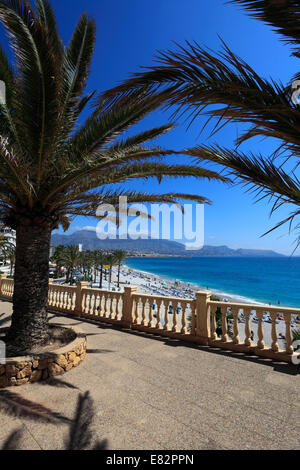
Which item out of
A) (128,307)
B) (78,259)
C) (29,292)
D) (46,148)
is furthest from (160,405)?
(78,259)

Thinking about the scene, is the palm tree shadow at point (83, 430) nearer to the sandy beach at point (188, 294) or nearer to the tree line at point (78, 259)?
the sandy beach at point (188, 294)

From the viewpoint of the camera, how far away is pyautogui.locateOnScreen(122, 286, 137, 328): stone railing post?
6749 millimetres

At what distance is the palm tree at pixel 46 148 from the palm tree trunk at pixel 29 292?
18 millimetres

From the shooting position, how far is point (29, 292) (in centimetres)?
441

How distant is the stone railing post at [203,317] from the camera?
543 centimetres

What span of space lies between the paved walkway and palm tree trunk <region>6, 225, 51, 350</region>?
100cm

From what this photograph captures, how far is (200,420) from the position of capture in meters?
2.84

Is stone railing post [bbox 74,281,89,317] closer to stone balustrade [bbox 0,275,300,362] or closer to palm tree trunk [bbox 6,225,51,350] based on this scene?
stone balustrade [bbox 0,275,300,362]

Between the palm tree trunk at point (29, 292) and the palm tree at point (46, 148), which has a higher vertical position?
the palm tree at point (46, 148)

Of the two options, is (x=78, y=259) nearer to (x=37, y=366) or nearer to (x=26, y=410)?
(x=37, y=366)

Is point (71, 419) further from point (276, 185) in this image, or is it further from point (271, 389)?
point (276, 185)

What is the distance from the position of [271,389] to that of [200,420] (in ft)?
4.89

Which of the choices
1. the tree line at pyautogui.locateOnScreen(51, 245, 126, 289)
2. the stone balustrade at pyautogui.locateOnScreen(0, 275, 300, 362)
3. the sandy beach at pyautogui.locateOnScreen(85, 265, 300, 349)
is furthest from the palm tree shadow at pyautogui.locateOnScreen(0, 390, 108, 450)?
the tree line at pyautogui.locateOnScreen(51, 245, 126, 289)

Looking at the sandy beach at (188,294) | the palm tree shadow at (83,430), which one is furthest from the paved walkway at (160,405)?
the sandy beach at (188,294)
